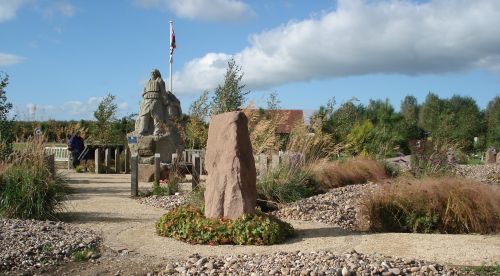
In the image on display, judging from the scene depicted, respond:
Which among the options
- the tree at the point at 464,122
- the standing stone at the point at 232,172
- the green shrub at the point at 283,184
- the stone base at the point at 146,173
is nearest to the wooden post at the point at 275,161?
the green shrub at the point at 283,184

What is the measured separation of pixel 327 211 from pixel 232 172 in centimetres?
230

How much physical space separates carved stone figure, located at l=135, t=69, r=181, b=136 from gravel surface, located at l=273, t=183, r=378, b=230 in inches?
358

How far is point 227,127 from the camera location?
7.20 m

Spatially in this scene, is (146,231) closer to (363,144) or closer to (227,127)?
(227,127)

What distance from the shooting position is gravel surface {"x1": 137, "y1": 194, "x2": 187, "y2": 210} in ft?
33.4

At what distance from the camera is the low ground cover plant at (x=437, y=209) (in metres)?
7.41

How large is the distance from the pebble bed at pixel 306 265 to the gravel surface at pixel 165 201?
4.33 metres

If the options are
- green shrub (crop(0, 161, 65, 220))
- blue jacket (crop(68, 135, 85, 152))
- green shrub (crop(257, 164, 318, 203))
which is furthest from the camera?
blue jacket (crop(68, 135, 85, 152))

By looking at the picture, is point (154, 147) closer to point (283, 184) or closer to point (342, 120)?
point (283, 184)

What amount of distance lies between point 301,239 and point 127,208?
4.14 metres

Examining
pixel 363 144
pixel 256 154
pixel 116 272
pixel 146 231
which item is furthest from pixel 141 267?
pixel 363 144

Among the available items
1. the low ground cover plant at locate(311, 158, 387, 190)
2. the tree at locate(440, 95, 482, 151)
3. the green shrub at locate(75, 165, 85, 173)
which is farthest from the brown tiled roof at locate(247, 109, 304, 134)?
the tree at locate(440, 95, 482, 151)

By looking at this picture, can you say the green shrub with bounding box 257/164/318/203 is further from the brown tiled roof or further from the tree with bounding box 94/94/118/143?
the tree with bounding box 94/94/118/143

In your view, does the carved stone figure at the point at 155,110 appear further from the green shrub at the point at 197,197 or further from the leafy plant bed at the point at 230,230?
the leafy plant bed at the point at 230,230
